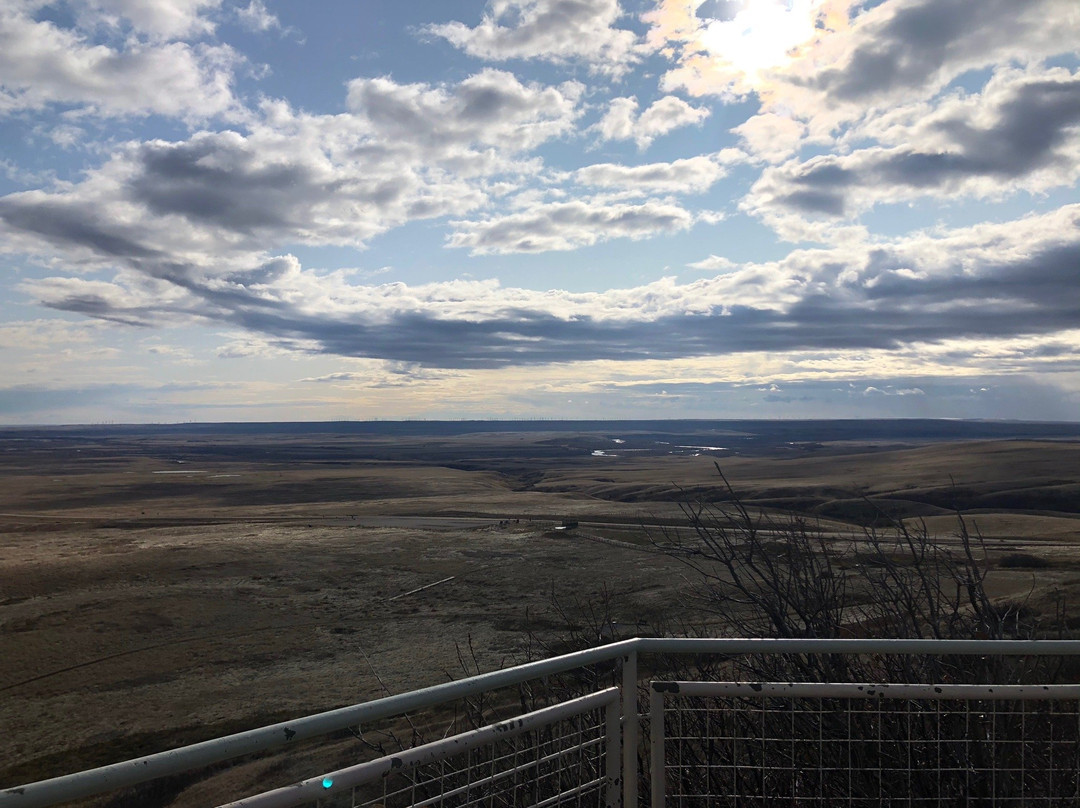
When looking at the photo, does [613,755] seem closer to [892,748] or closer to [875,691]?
[875,691]

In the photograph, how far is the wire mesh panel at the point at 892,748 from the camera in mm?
3346

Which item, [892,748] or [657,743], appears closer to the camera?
[657,743]

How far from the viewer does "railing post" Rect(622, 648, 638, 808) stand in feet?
10.8

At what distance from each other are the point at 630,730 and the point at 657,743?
13cm

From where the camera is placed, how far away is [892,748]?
4.81 meters

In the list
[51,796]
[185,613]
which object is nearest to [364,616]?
[185,613]

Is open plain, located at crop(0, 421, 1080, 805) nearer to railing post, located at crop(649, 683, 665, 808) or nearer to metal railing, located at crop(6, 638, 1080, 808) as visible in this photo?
metal railing, located at crop(6, 638, 1080, 808)

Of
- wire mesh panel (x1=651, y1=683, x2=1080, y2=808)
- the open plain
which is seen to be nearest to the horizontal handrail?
wire mesh panel (x1=651, y1=683, x2=1080, y2=808)

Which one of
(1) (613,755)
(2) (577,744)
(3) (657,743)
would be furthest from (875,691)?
(2) (577,744)

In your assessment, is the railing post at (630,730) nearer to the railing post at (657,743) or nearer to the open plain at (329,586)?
the railing post at (657,743)

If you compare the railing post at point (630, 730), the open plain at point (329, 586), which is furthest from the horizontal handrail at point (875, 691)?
the open plain at point (329, 586)

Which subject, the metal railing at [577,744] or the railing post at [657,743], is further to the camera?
Answer: the railing post at [657,743]

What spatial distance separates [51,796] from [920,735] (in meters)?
4.56

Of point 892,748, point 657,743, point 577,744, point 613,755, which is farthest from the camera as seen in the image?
point 892,748
